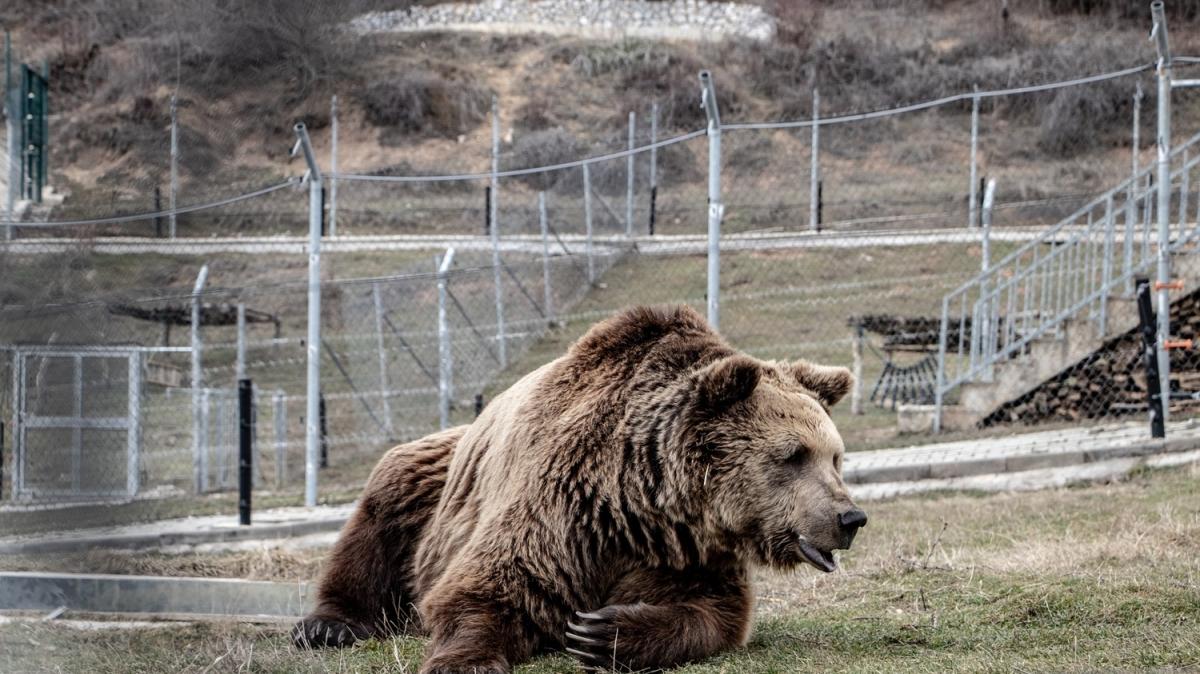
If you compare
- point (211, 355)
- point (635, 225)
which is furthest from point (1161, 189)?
point (635, 225)

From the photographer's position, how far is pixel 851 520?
403cm

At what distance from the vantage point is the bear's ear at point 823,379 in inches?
181

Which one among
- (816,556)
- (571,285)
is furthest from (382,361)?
(816,556)

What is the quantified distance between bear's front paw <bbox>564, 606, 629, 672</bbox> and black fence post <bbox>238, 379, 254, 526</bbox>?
7.12 metres

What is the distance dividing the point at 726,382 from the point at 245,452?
7.51 metres

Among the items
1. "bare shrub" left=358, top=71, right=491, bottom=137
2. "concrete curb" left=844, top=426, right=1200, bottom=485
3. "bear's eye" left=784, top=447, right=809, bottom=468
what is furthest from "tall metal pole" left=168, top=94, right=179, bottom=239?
"bare shrub" left=358, top=71, right=491, bottom=137

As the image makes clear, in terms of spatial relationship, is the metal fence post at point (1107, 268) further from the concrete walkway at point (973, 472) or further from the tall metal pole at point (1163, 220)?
the concrete walkway at point (973, 472)

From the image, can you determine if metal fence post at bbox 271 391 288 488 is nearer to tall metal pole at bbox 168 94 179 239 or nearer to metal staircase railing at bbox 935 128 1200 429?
metal staircase railing at bbox 935 128 1200 429

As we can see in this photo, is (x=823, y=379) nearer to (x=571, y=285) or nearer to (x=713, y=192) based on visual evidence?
(x=713, y=192)

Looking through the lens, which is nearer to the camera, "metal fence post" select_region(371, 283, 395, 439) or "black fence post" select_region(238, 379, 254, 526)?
"black fence post" select_region(238, 379, 254, 526)

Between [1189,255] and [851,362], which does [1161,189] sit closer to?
[1189,255]

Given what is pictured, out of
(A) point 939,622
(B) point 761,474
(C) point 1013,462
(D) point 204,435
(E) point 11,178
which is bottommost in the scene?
(D) point 204,435

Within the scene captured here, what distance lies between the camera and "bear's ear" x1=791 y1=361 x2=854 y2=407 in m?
4.60

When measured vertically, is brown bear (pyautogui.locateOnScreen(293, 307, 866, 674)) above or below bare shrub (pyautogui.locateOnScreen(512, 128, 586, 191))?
below
